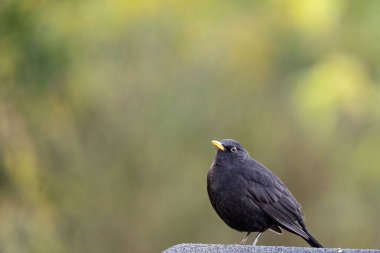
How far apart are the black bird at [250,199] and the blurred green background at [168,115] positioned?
152 centimetres

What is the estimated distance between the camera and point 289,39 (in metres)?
10.2

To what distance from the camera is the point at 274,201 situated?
8133 mm

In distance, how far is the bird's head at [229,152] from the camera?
8.24m

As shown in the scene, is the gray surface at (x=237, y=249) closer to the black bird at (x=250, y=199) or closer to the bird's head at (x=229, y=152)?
the black bird at (x=250, y=199)

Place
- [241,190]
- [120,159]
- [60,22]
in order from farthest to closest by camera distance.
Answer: [120,159]
[60,22]
[241,190]

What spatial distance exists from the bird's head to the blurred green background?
139cm

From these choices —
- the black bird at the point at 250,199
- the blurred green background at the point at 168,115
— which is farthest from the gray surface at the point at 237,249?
the blurred green background at the point at 168,115

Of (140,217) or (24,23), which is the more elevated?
(24,23)

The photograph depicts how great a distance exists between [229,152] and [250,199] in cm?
42

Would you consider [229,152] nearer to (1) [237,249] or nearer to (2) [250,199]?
(2) [250,199]

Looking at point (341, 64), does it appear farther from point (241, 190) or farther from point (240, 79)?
point (241, 190)

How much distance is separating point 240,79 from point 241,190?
2.54m

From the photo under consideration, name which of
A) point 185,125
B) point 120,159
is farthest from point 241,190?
point 120,159

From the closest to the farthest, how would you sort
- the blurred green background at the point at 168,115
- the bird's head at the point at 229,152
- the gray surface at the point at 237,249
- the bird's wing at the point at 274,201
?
the gray surface at the point at 237,249, the bird's wing at the point at 274,201, the bird's head at the point at 229,152, the blurred green background at the point at 168,115
